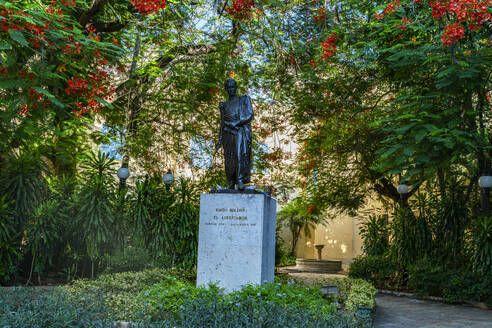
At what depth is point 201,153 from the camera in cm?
1231

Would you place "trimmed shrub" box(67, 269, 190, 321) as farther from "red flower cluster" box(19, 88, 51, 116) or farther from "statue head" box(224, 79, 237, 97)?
"statue head" box(224, 79, 237, 97)

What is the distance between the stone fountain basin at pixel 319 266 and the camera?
18125 mm

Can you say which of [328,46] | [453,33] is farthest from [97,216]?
[453,33]

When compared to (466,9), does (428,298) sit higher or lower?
lower

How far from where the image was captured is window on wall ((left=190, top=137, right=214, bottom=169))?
12164mm

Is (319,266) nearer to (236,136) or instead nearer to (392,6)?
(236,136)

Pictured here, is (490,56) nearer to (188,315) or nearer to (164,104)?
(188,315)

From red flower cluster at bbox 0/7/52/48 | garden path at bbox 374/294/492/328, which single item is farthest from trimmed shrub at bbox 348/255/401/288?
red flower cluster at bbox 0/7/52/48

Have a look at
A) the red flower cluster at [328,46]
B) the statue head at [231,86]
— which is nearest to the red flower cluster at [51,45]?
the statue head at [231,86]

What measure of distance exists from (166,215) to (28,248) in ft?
9.41

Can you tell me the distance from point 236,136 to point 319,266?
1303 centimetres

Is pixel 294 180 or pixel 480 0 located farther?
pixel 294 180

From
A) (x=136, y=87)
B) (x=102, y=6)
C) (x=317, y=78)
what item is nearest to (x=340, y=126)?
(x=317, y=78)

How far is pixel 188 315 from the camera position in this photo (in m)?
4.26
